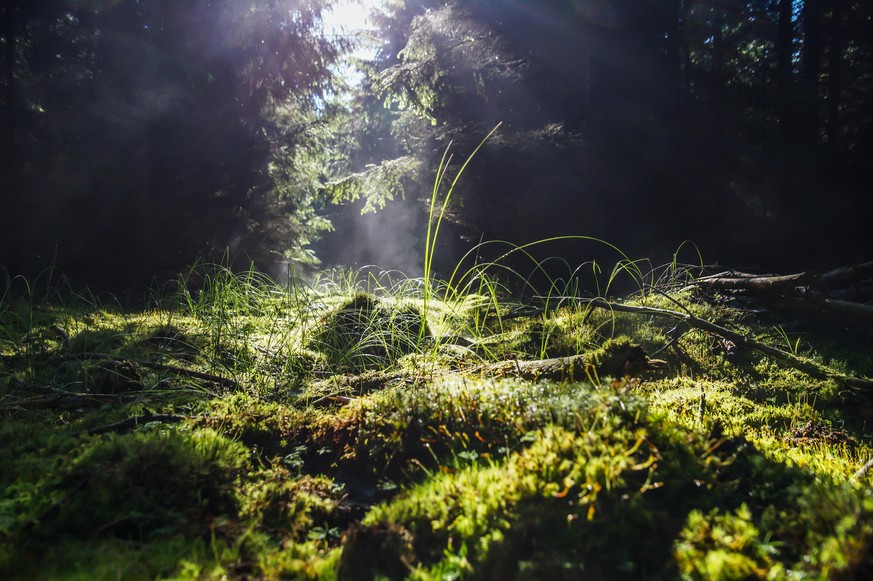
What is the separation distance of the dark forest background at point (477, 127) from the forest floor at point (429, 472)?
210 inches

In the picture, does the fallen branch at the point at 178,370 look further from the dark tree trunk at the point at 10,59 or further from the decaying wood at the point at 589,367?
the dark tree trunk at the point at 10,59

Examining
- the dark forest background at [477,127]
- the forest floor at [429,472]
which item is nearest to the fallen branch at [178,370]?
the forest floor at [429,472]

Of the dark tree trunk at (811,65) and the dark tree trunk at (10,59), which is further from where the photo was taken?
the dark tree trunk at (811,65)

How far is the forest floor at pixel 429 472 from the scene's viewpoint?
4.11 ft

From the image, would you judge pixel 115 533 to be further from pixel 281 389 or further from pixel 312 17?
pixel 312 17

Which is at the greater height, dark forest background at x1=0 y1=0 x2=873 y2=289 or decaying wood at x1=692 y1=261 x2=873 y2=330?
dark forest background at x1=0 y1=0 x2=873 y2=289

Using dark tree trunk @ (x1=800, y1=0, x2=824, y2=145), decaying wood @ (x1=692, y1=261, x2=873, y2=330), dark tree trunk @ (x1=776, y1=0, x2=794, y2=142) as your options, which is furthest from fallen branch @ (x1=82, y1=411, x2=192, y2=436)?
dark tree trunk @ (x1=800, y1=0, x2=824, y2=145)

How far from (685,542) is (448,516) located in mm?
633

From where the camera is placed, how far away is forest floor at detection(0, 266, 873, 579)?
49.4 inches

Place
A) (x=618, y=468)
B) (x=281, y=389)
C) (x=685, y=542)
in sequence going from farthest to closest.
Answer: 1. (x=281, y=389)
2. (x=618, y=468)
3. (x=685, y=542)

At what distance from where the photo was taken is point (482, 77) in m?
8.61

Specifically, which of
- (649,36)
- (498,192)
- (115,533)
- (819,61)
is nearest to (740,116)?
(819,61)

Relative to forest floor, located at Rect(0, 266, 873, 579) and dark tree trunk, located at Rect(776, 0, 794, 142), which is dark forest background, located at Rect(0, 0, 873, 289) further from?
forest floor, located at Rect(0, 266, 873, 579)

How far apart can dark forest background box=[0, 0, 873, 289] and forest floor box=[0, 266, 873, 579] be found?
17.5ft
